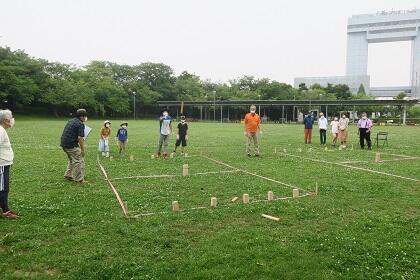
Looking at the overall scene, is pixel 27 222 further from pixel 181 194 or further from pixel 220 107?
pixel 220 107

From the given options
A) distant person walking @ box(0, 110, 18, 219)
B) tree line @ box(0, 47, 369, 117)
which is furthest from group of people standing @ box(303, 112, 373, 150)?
tree line @ box(0, 47, 369, 117)

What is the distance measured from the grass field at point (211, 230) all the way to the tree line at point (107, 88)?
57.7 m

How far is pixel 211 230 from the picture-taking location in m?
6.24

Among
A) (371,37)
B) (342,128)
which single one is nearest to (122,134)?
(342,128)

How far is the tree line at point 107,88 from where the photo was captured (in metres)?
64.1

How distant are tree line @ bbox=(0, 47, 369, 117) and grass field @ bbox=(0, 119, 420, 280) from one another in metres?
57.7

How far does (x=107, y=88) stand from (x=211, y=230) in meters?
74.7

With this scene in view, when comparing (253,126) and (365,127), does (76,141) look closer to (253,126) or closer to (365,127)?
(253,126)

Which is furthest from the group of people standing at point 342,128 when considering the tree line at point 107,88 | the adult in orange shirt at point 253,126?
the tree line at point 107,88

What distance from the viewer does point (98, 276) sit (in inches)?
181

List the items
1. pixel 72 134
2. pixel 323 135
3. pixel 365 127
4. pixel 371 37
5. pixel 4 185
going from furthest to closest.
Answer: pixel 371 37, pixel 323 135, pixel 365 127, pixel 72 134, pixel 4 185

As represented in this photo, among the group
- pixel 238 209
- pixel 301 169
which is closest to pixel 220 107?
pixel 301 169

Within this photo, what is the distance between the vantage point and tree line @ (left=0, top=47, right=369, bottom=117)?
64.1 meters

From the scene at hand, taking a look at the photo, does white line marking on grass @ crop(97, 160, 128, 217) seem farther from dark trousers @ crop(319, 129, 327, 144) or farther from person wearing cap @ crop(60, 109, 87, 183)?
dark trousers @ crop(319, 129, 327, 144)
